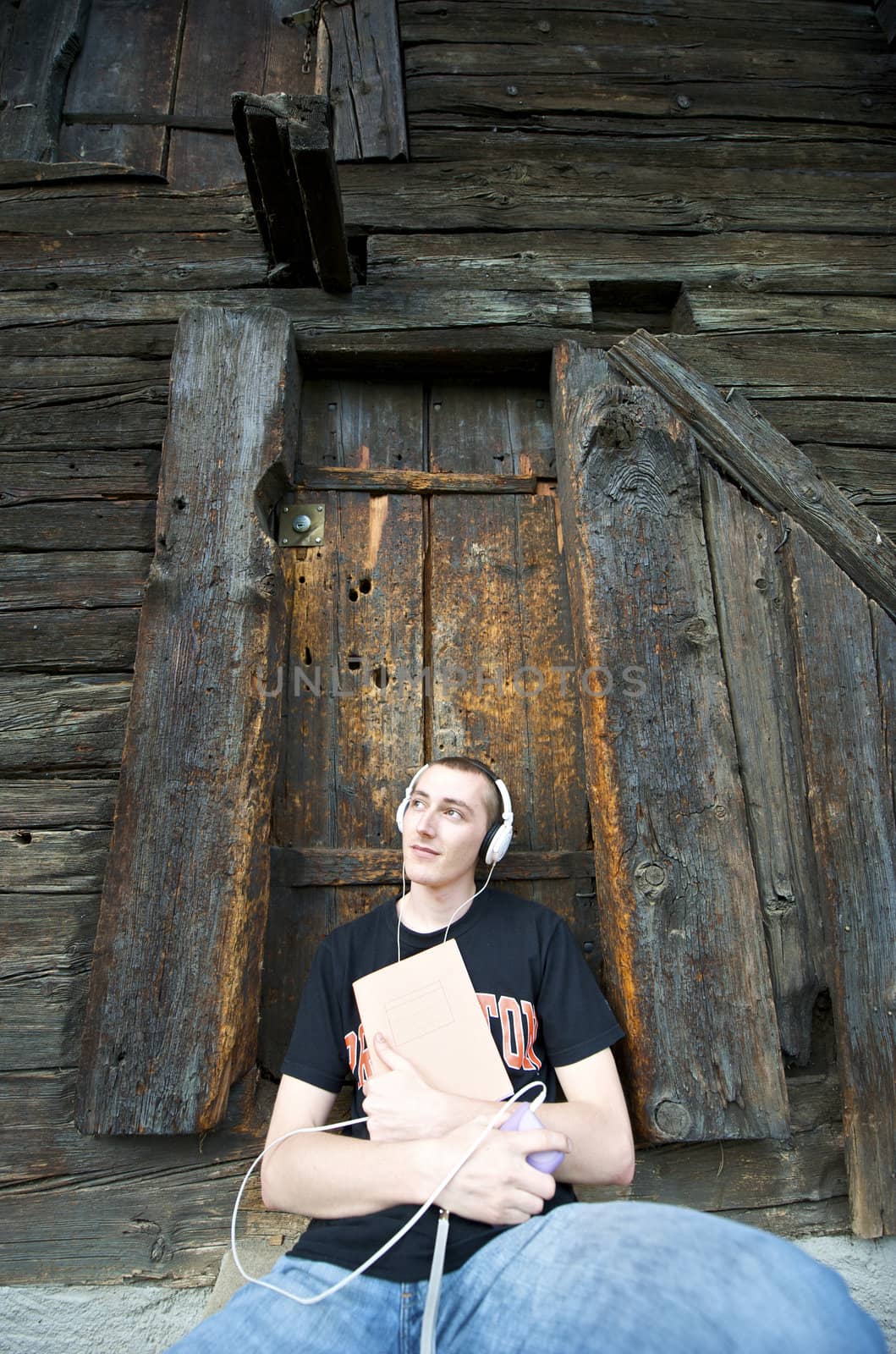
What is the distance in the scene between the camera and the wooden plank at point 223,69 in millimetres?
3078

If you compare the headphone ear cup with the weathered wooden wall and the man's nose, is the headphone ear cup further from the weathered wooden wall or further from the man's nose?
the weathered wooden wall

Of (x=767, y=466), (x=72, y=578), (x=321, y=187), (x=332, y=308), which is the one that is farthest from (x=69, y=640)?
(x=767, y=466)

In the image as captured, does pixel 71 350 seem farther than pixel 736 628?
Yes

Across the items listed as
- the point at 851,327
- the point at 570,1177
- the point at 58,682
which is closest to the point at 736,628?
the point at 851,327

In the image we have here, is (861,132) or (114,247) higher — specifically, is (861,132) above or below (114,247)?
above

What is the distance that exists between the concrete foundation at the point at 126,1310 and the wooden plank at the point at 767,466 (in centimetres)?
163

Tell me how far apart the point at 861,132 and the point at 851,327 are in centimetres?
89

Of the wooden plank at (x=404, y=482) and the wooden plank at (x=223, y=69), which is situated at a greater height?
the wooden plank at (x=223, y=69)

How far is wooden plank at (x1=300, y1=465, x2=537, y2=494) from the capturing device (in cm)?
258

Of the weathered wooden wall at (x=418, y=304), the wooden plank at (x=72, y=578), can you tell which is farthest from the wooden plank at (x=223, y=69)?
the wooden plank at (x=72, y=578)

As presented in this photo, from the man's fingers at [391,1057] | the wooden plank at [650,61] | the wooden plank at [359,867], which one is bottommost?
the man's fingers at [391,1057]

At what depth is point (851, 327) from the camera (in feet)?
9.04

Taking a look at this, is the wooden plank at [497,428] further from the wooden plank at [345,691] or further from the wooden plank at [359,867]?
the wooden plank at [359,867]

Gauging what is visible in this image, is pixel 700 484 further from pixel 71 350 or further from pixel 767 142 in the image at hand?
pixel 71 350
